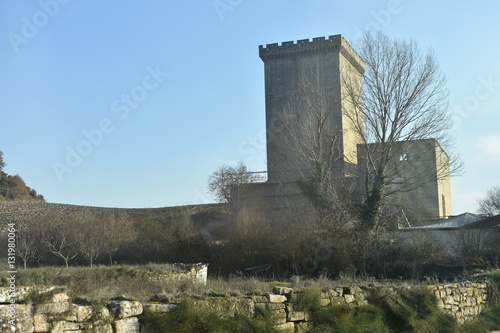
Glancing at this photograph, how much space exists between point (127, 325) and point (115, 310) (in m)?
0.21

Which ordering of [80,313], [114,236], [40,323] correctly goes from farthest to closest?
[114,236]
[80,313]
[40,323]

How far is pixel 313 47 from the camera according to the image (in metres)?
41.5

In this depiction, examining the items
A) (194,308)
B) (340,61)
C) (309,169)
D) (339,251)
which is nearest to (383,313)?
(194,308)

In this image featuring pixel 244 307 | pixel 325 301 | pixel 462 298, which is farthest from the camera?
pixel 462 298

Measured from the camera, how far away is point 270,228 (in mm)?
24297

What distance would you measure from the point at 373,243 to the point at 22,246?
17.4m

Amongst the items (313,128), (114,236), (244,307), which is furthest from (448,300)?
(114,236)

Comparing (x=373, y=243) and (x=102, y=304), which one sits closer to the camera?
(x=102, y=304)

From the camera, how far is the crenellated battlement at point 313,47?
40969mm

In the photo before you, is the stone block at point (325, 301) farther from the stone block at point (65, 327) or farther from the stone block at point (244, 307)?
the stone block at point (65, 327)

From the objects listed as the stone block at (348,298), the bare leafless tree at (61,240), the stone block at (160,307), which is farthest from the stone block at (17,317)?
the bare leafless tree at (61,240)

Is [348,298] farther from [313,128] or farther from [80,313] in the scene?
[313,128]

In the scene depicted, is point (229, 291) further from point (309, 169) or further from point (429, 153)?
point (429, 153)

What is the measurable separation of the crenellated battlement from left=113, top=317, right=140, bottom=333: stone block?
37018 mm
